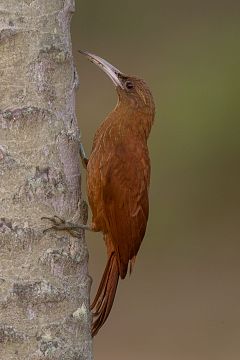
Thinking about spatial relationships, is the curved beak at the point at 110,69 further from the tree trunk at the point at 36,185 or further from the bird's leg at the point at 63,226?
the bird's leg at the point at 63,226

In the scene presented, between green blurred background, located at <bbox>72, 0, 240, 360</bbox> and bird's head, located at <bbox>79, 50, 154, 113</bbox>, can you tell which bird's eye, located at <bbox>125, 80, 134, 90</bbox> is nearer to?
bird's head, located at <bbox>79, 50, 154, 113</bbox>

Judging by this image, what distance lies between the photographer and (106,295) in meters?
4.10

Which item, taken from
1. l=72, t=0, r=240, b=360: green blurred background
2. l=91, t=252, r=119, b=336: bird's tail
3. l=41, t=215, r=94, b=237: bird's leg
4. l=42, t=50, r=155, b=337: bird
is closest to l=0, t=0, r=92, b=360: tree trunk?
l=41, t=215, r=94, b=237: bird's leg

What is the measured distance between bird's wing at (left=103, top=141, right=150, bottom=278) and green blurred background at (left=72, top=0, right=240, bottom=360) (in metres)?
3.86

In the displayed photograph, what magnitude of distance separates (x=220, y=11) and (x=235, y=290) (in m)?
3.76

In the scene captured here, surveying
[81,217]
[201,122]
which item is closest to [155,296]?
[201,122]

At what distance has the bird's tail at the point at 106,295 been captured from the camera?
4.01m

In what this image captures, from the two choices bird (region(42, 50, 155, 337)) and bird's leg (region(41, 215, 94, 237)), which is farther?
bird (region(42, 50, 155, 337))

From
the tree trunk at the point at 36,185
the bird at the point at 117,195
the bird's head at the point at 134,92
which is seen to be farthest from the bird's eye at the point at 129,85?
the tree trunk at the point at 36,185

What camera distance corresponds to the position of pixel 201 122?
34.3 ft

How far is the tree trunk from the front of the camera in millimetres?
3379

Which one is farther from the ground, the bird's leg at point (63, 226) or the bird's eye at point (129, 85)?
the bird's eye at point (129, 85)

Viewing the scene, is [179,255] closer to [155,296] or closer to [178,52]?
[155,296]

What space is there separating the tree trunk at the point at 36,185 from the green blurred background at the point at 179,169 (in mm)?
4566
